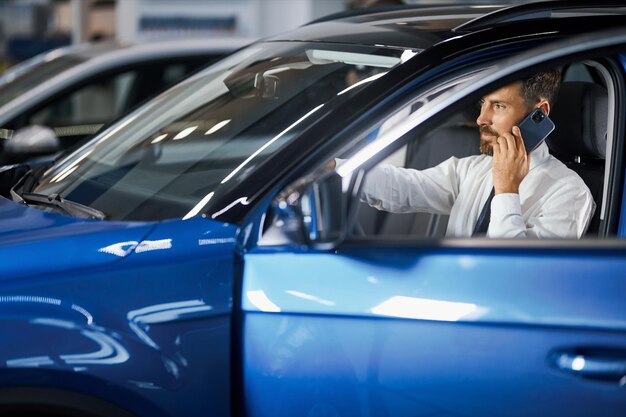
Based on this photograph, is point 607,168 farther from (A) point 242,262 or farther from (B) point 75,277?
(B) point 75,277

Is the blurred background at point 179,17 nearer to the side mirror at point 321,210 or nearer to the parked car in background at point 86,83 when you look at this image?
the parked car in background at point 86,83

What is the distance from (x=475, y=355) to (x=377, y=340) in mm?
208

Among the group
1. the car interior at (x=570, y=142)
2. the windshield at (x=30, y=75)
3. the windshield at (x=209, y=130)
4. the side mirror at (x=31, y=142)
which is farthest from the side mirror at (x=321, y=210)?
the windshield at (x=30, y=75)

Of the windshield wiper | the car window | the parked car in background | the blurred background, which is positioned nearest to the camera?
the windshield wiper

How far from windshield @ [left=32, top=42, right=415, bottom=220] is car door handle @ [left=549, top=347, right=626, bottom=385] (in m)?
0.82

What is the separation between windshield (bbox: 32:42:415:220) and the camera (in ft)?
9.00

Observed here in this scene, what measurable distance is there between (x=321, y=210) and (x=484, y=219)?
2.63 feet

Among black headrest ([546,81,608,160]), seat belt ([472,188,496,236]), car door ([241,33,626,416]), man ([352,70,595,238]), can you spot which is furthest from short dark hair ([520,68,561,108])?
car door ([241,33,626,416])

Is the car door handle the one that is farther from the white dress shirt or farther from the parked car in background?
the parked car in background

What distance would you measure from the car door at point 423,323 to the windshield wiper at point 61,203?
485 millimetres

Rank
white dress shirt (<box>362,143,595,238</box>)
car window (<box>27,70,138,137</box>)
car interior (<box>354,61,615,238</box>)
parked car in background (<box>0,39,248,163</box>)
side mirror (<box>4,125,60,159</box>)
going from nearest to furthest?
white dress shirt (<box>362,143,595,238</box>) < car interior (<box>354,61,615,238</box>) < side mirror (<box>4,125,60,159</box>) < parked car in background (<box>0,39,248,163</box>) < car window (<box>27,70,138,137</box>)

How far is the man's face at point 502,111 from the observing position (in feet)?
9.47

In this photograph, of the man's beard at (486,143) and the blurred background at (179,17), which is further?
the blurred background at (179,17)

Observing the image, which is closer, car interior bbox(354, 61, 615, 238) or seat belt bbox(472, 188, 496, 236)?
seat belt bbox(472, 188, 496, 236)
